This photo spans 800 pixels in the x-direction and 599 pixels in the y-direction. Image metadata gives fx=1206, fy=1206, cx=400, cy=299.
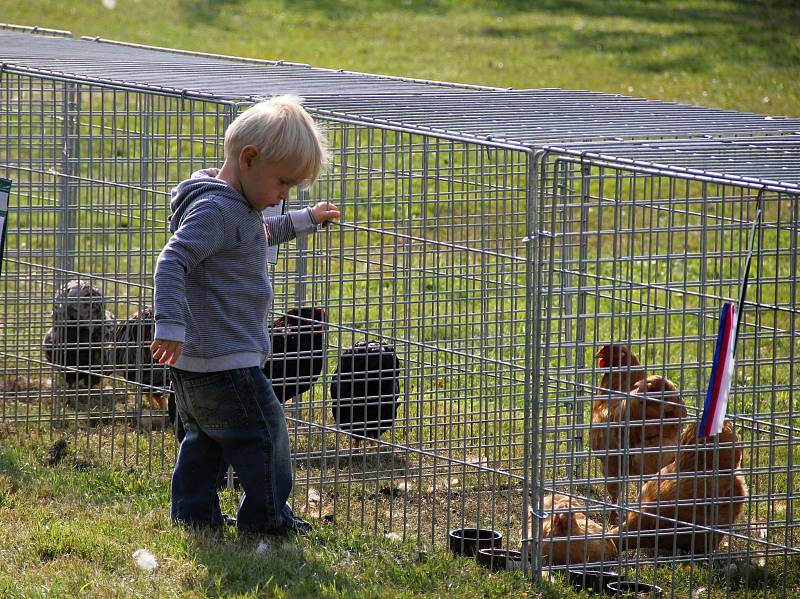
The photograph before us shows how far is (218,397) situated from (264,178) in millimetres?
806

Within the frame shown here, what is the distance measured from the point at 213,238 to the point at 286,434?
0.80 m

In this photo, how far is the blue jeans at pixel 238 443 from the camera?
4.33 m

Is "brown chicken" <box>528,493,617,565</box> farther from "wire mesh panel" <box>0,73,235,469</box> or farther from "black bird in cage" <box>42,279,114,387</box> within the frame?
"black bird in cage" <box>42,279,114,387</box>

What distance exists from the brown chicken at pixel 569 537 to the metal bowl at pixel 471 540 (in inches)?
6.0

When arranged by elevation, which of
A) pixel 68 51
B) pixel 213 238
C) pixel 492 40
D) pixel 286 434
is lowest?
pixel 286 434

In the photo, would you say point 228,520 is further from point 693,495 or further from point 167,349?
point 693,495

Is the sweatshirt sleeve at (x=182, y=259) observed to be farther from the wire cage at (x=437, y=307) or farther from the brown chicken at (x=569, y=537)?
the brown chicken at (x=569, y=537)

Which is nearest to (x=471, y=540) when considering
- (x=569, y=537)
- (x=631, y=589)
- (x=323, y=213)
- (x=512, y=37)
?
(x=569, y=537)

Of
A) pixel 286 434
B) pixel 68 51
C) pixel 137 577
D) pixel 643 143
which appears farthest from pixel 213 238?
pixel 68 51

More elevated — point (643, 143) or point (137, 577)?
point (643, 143)

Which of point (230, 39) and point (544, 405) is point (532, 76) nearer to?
point (230, 39)

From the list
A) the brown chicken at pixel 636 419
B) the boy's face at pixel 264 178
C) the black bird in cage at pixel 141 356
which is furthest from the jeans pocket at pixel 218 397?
the brown chicken at pixel 636 419

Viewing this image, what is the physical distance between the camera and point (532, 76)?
18.4 m

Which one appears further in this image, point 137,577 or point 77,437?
point 77,437
